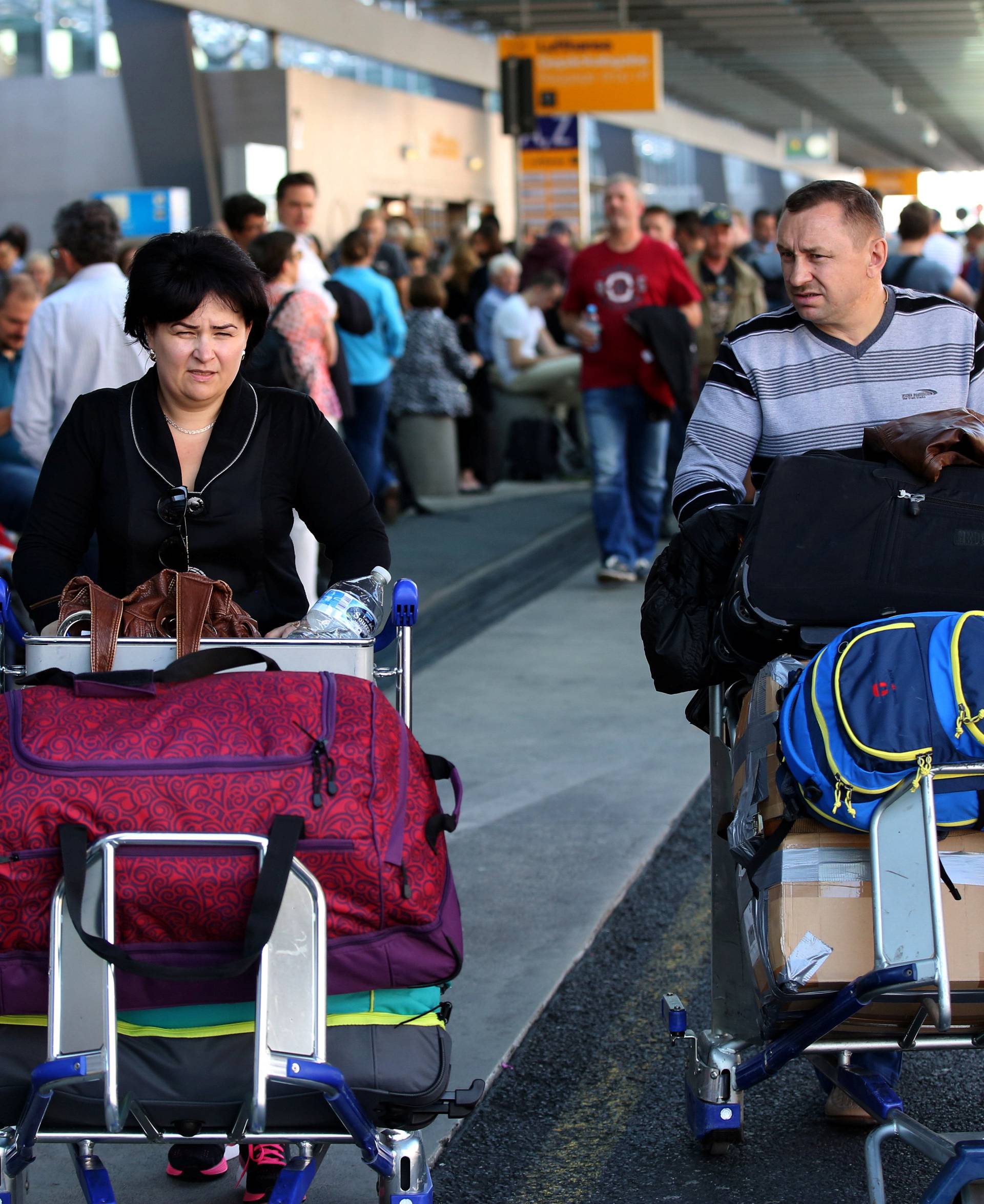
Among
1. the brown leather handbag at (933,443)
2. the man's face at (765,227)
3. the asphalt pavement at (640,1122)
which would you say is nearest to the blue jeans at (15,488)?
the asphalt pavement at (640,1122)

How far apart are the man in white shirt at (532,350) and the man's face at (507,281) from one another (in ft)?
0.36

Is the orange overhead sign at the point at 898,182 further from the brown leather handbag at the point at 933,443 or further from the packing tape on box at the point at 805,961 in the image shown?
the packing tape on box at the point at 805,961

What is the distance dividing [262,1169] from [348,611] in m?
1.04

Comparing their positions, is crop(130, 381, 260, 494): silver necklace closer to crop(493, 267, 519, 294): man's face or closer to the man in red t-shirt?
the man in red t-shirt

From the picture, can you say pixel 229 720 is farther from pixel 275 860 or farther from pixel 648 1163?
pixel 648 1163

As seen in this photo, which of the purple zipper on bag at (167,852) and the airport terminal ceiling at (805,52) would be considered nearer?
the purple zipper on bag at (167,852)

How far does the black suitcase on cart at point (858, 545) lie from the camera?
2705mm

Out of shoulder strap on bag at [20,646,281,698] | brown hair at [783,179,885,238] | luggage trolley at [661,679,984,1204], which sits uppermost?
brown hair at [783,179,885,238]

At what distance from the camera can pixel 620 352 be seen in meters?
9.40

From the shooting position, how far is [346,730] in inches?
94.1

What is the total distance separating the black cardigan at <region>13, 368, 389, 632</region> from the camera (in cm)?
315

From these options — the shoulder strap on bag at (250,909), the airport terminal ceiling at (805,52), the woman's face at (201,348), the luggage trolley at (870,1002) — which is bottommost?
the luggage trolley at (870,1002)

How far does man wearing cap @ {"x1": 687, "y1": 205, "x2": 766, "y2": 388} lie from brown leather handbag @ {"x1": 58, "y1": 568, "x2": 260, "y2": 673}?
813cm

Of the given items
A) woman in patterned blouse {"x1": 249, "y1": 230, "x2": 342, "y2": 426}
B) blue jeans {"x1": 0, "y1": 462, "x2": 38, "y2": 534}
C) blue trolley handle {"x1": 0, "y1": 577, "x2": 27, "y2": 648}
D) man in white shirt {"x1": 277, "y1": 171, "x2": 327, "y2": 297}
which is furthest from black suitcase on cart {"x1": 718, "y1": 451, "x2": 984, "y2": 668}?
man in white shirt {"x1": 277, "y1": 171, "x2": 327, "y2": 297}
